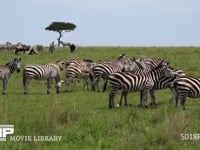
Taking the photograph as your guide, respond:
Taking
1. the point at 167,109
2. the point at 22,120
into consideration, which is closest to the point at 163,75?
the point at 167,109

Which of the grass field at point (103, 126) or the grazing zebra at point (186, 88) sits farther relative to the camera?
the grazing zebra at point (186, 88)

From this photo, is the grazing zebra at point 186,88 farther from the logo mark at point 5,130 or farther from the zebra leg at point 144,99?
the logo mark at point 5,130

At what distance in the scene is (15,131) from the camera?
1199cm

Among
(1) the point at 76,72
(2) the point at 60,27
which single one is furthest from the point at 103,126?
(2) the point at 60,27

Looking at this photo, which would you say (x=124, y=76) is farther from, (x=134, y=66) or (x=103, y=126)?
(x=134, y=66)

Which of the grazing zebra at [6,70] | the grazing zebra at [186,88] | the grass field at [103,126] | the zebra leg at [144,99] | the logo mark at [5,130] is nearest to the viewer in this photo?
the grass field at [103,126]

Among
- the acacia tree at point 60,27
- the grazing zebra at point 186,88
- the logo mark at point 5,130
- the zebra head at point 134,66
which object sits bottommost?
the logo mark at point 5,130

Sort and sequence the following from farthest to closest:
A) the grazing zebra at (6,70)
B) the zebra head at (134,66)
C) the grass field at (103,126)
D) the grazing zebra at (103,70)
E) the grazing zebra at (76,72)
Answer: the grazing zebra at (76,72) < the grazing zebra at (103,70) < the grazing zebra at (6,70) < the zebra head at (134,66) < the grass field at (103,126)

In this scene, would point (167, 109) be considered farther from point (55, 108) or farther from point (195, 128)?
point (55, 108)

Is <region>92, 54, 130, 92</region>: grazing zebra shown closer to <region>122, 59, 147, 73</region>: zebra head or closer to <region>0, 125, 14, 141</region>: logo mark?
<region>122, 59, 147, 73</region>: zebra head

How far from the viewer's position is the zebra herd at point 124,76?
1584 cm

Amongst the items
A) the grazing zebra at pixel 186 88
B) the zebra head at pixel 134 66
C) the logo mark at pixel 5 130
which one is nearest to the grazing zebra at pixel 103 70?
the zebra head at pixel 134 66

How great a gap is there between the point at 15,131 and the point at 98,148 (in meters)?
2.25

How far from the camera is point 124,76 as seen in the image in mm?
16469
